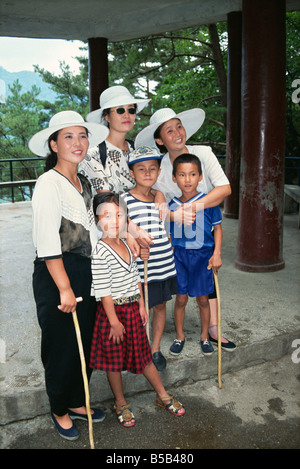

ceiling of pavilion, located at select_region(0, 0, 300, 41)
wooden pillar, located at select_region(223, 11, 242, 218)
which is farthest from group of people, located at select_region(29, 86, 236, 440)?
ceiling of pavilion, located at select_region(0, 0, 300, 41)

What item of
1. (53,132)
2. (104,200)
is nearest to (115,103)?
(53,132)

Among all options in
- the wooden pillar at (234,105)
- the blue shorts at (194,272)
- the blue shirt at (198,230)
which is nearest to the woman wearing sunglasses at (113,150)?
the blue shirt at (198,230)

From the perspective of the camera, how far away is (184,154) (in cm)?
287

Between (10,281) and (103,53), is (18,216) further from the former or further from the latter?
(10,281)

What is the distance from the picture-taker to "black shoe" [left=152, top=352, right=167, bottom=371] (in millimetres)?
3042

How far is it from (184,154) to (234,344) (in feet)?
4.65

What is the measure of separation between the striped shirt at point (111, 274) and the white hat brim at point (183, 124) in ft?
2.67

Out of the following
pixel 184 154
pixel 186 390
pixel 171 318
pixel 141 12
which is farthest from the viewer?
pixel 141 12

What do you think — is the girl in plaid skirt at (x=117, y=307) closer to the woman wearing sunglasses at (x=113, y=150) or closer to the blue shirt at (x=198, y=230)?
the woman wearing sunglasses at (x=113, y=150)

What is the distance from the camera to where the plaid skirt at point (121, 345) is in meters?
2.56

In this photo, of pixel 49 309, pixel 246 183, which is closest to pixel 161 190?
pixel 49 309

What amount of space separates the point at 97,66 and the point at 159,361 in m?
7.06

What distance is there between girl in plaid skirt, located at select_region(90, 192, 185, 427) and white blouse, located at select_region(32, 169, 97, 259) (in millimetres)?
70

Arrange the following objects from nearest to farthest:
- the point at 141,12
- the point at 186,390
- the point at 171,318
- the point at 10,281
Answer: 1. the point at 186,390
2. the point at 171,318
3. the point at 10,281
4. the point at 141,12
